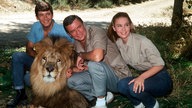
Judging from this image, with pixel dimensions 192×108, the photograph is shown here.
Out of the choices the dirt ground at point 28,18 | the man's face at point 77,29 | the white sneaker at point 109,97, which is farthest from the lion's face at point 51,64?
the dirt ground at point 28,18

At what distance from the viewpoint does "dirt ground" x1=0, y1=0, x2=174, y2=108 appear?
1346 cm

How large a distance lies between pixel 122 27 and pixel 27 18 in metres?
14.7

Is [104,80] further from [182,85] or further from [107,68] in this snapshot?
[182,85]

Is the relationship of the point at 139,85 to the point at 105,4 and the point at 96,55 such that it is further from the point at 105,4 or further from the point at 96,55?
the point at 105,4

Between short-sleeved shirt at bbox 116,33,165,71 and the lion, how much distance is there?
A: 70 cm

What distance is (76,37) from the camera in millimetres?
5207

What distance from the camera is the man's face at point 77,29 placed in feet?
16.6

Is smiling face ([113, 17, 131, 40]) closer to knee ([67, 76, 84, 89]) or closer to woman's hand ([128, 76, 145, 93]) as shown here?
woman's hand ([128, 76, 145, 93])

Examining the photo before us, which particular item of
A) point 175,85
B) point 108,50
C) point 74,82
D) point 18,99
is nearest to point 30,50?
point 18,99

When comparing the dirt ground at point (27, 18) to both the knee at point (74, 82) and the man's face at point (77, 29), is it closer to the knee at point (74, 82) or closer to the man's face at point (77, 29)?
the knee at point (74, 82)

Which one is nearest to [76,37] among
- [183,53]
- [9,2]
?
[183,53]

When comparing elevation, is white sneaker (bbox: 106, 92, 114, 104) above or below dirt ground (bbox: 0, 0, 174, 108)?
above

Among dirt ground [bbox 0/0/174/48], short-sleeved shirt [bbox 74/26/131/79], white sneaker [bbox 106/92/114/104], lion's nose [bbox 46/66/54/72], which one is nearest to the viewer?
lion's nose [bbox 46/66/54/72]

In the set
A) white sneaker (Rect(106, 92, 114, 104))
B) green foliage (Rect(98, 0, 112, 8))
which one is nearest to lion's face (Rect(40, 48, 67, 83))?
white sneaker (Rect(106, 92, 114, 104))
